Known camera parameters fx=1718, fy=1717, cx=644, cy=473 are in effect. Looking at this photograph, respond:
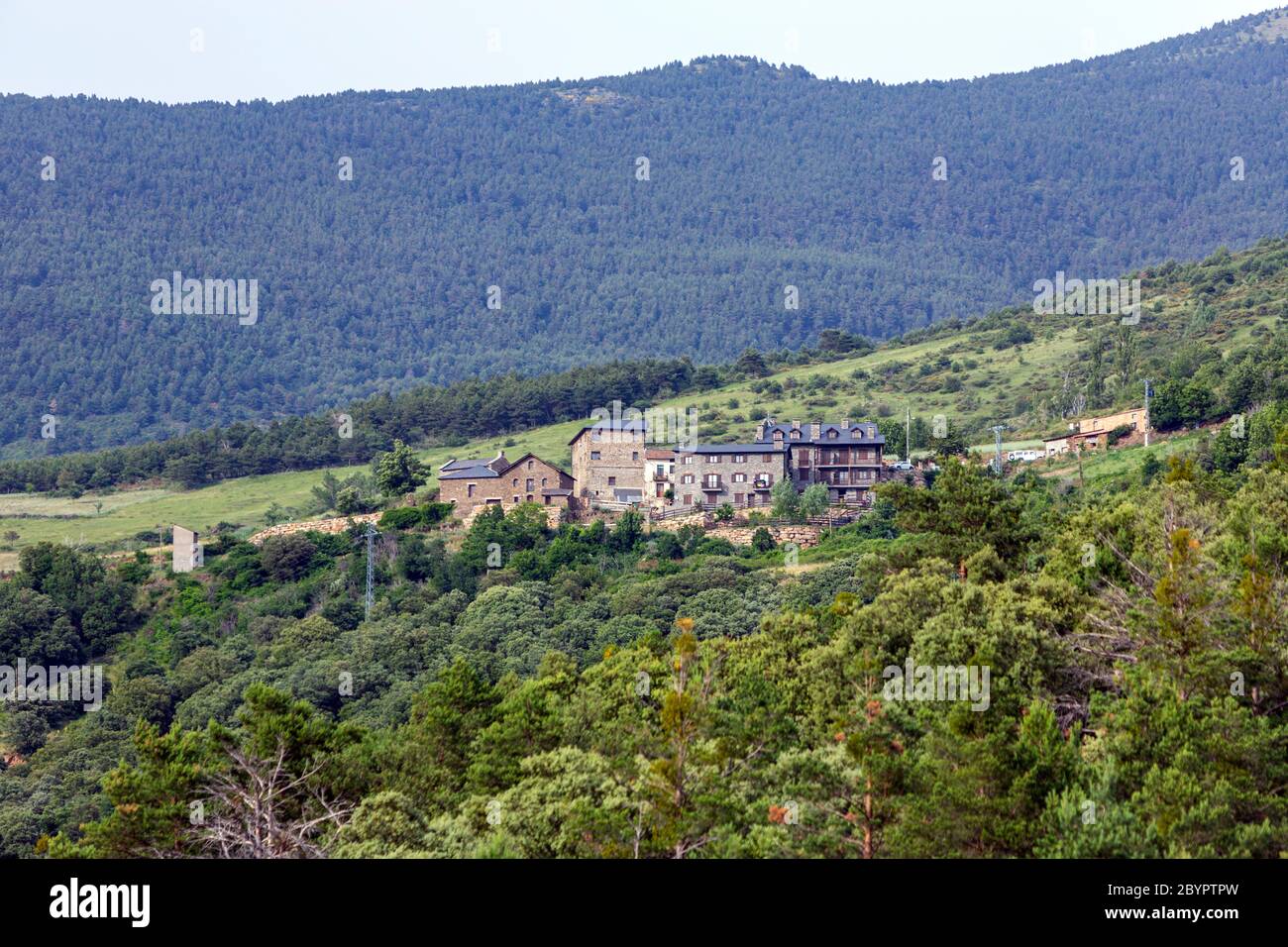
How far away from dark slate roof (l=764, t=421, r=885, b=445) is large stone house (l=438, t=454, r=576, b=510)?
37.0ft

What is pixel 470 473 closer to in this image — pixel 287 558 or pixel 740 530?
pixel 287 558

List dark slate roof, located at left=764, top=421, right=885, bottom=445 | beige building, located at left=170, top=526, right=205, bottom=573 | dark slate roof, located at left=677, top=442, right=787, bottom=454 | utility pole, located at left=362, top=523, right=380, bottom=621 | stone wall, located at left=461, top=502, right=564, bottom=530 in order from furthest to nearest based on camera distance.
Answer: beige building, located at left=170, top=526, right=205, bottom=573, dark slate roof, located at left=764, top=421, right=885, bottom=445, dark slate roof, located at left=677, top=442, right=787, bottom=454, stone wall, located at left=461, top=502, right=564, bottom=530, utility pole, located at left=362, top=523, right=380, bottom=621

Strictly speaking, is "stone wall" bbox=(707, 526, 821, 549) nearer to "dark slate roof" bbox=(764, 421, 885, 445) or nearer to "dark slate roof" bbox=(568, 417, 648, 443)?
"dark slate roof" bbox=(764, 421, 885, 445)

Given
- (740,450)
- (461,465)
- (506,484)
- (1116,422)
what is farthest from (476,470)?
(1116,422)

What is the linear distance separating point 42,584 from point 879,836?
63.9m

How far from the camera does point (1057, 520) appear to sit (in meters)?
53.8

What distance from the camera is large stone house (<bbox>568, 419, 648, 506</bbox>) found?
89.4m

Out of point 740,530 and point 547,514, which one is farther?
point 547,514

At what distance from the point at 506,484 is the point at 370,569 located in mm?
13986

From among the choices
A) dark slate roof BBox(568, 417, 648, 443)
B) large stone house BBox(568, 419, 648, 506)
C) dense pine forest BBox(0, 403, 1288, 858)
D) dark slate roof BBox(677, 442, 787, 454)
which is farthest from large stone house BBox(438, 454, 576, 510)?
dense pine forest BBox(0, 403, 1288, 858)

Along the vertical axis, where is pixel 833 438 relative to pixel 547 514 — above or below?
above

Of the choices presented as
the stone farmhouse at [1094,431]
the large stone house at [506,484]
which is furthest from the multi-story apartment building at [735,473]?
the stone farmhouse at [1094,431]

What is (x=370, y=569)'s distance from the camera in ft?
247
